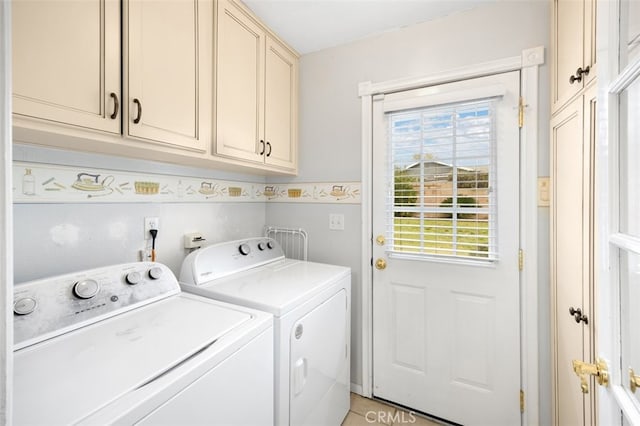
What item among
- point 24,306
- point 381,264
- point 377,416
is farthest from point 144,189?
point 377,416

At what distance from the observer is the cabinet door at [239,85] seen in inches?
58.4

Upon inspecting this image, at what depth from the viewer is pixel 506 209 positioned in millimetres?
1611

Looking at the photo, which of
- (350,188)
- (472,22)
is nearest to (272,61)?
(350,188)

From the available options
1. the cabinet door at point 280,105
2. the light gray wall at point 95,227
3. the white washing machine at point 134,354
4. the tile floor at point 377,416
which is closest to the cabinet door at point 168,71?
the light gray wall at point 95,227

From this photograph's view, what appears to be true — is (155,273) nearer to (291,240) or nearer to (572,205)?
(291,240)

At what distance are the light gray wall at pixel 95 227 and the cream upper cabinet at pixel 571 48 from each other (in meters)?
1.90

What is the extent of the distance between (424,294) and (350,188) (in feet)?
2.78

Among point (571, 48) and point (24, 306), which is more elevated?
point (571, 48)

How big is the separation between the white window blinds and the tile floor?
41.1 inches

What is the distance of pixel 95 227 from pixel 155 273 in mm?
353

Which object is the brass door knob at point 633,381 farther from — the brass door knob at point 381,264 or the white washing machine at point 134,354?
the brass door knob at point 381,264

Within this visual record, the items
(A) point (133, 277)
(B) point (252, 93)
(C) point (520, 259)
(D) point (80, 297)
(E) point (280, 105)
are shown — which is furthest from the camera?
(E) point (280, 105)

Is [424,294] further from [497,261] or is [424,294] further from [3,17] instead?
[3,17]

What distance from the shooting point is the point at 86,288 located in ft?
3.51
